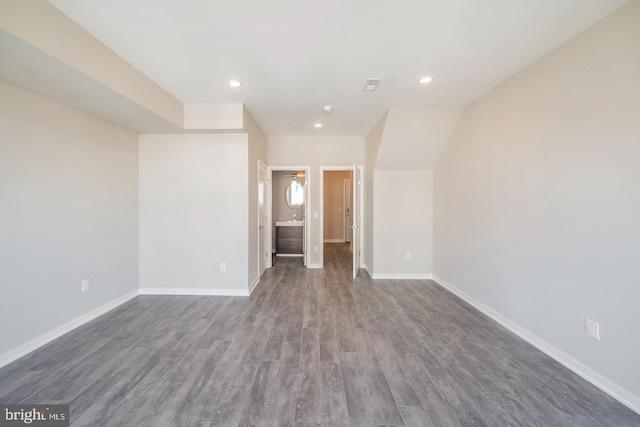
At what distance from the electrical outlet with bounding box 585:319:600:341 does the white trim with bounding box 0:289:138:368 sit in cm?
464

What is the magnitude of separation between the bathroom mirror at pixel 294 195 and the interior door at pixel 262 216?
75.6 inches

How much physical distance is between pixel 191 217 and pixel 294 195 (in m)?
3.45

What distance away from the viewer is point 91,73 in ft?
6.48

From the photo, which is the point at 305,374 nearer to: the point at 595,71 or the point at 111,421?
the point at 111,421

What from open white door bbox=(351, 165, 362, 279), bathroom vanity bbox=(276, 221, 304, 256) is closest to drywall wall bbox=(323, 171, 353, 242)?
bathroom vanity bbox=(276, 221, 304, 256)

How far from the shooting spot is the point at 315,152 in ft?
16.5

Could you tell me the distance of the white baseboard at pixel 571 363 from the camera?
161cm

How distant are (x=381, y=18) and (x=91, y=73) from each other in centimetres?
234

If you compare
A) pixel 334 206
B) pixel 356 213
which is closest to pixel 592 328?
pixel 356 213

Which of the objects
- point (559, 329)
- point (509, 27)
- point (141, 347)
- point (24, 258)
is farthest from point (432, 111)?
point (24, 258)

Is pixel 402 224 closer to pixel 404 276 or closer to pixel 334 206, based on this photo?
pixel 404 276

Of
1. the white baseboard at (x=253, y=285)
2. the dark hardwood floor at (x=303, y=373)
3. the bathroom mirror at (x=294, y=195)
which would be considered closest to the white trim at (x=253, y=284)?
the white baseboard at (x=253, y=285)

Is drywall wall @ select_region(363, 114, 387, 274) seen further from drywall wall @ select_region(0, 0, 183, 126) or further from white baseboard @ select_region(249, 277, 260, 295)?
drywall wall @ select_region(0, 0, 183, 126)

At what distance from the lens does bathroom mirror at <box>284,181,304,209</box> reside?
6.79m
